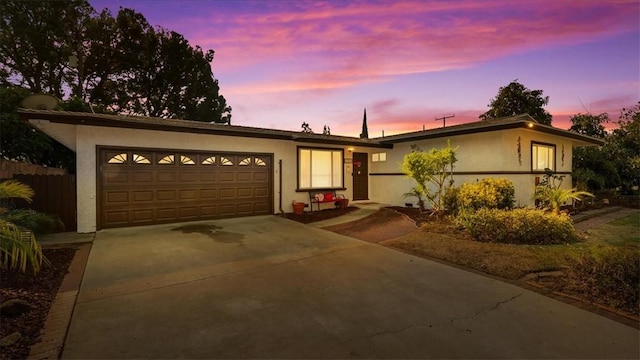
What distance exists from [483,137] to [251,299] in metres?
9.83

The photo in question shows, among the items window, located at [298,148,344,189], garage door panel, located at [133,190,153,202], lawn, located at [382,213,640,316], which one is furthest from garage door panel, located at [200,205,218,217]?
lawn, located at [382,213,640,316]

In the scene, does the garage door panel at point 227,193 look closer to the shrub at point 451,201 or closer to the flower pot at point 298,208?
the flower pot at point 298,208

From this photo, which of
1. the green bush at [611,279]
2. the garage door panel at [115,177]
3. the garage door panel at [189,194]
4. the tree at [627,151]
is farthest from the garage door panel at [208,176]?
the tree at [627,151]

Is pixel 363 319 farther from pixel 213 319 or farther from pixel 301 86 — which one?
pixel 301 86

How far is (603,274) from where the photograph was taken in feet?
13.1

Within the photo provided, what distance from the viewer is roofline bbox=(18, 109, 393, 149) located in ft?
22.4

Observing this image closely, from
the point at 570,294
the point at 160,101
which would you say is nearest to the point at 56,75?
the point at 160,101

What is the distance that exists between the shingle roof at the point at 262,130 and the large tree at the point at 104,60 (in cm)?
948

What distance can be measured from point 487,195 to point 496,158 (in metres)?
2.32

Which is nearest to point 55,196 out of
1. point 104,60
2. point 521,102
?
point 104,60

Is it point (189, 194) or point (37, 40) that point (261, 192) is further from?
point (37, 40)

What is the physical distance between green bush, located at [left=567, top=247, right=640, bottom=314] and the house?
5834mm

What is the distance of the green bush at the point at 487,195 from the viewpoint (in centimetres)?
834

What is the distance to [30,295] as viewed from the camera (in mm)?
3734
